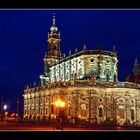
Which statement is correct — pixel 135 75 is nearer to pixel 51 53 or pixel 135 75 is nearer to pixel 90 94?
pixel 51 53

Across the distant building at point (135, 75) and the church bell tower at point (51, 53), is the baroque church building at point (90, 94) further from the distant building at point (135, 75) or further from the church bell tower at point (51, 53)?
the distant building at point (135, 75)

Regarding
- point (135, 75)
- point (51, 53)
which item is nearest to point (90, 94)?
point (51, 53)

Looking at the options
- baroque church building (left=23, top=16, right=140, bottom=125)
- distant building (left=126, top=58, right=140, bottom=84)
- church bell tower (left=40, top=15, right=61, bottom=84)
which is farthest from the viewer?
distant building (left=126, top=58, right=140, bottom=84)

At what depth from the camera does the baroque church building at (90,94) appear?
5881 cm

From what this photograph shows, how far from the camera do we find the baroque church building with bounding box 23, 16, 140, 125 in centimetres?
5881

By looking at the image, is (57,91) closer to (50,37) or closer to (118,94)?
(118,94)

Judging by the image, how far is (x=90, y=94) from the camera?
193 ft

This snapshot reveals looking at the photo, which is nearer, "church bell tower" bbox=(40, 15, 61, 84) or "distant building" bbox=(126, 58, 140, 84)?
"church bell tower" bbox=(40, 15, 61, 84)

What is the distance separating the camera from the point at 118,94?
60.2m

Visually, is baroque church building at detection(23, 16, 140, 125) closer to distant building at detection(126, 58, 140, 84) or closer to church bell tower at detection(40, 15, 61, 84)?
church bell tower at detection(40, 15, 61, 84)

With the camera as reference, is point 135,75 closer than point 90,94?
No

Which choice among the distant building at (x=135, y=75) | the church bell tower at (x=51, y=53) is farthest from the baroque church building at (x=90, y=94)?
the distant building at (x=135, y=75)

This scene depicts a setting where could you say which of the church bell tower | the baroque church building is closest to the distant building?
the baroque church building
